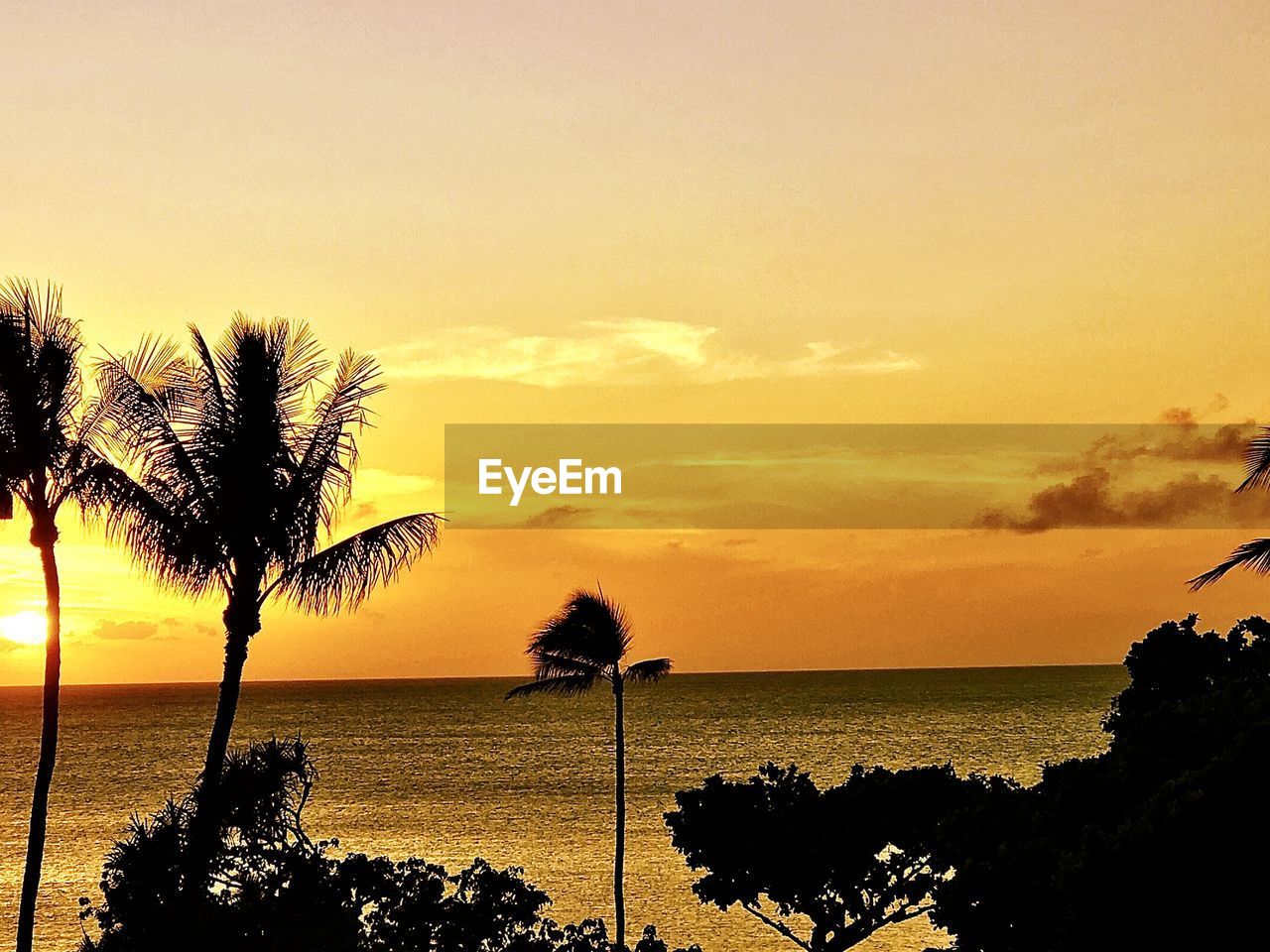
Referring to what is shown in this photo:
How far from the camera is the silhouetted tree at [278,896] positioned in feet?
68.5

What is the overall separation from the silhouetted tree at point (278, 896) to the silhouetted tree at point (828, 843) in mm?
2872

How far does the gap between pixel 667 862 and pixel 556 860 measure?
1210 cm

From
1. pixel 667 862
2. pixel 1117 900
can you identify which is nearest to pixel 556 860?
pixel 667 862

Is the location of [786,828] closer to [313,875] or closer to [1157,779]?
[313,875]

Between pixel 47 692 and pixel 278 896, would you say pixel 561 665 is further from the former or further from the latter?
pixel 47 692

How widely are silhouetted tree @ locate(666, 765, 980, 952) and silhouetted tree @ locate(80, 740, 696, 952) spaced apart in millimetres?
2872

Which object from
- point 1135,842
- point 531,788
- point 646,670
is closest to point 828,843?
point 646,670

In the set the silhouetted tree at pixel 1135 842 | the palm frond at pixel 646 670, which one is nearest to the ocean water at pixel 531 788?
the palm frond at pixel 646 670

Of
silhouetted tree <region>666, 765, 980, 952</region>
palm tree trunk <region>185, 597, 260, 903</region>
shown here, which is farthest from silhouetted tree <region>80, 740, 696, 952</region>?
silhouetted tree <region>666, 765, 980, 952</region>

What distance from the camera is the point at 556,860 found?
281 feet

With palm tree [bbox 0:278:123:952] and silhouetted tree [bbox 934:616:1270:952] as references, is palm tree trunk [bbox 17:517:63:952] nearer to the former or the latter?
palm tree [bbox 0:278:123:952]

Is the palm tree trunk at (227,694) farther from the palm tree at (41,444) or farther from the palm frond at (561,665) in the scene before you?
the palm frond at (561,665)

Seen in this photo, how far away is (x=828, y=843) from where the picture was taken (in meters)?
28.3

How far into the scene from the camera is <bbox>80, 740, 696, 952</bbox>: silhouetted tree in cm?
2088
